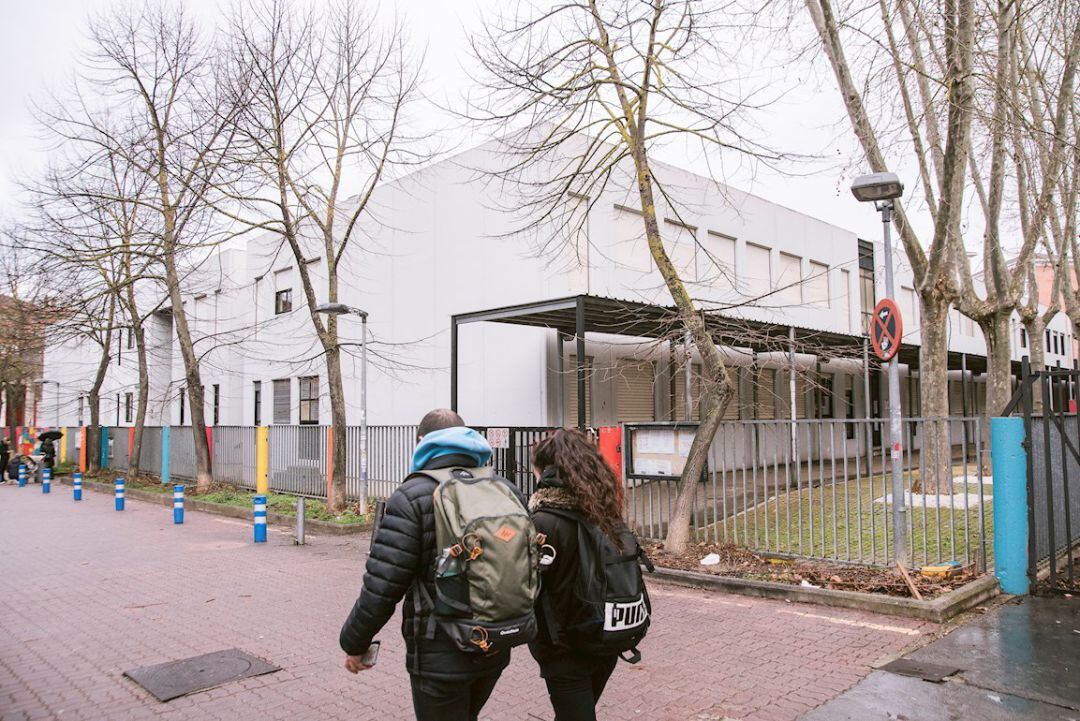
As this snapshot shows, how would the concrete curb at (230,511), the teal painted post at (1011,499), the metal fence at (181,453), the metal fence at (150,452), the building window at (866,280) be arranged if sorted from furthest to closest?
the building window at (866,280)
the metal fence at (150,452)
the metal fence at (181,453)
the concrete curb at (230,511)
the teal painted post at (1011,499)

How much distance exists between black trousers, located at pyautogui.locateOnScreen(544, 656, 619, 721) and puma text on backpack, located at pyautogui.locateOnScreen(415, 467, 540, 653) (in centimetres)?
36

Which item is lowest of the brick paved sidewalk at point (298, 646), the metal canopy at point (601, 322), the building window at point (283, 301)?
the brick paved sidewalk at point (298, 646)

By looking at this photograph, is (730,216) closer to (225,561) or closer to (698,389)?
(698,389)

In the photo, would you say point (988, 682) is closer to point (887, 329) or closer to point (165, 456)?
point (887, 329)

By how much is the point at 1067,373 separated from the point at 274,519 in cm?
1302

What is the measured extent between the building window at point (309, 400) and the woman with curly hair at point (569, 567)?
2021 cm

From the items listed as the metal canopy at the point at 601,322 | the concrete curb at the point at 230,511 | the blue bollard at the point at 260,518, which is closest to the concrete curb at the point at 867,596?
the metal canopy at the point at 601,322

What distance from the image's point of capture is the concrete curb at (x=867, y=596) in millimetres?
6547

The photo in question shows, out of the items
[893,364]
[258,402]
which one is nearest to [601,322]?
[893,364]

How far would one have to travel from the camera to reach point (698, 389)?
19.1 meters

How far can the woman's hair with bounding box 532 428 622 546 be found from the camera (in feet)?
9.96

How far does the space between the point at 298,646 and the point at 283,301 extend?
19549 millimetres

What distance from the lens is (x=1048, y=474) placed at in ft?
23.8

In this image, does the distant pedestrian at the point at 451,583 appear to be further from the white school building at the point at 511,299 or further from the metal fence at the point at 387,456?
the metal fence at the point at 387,456
